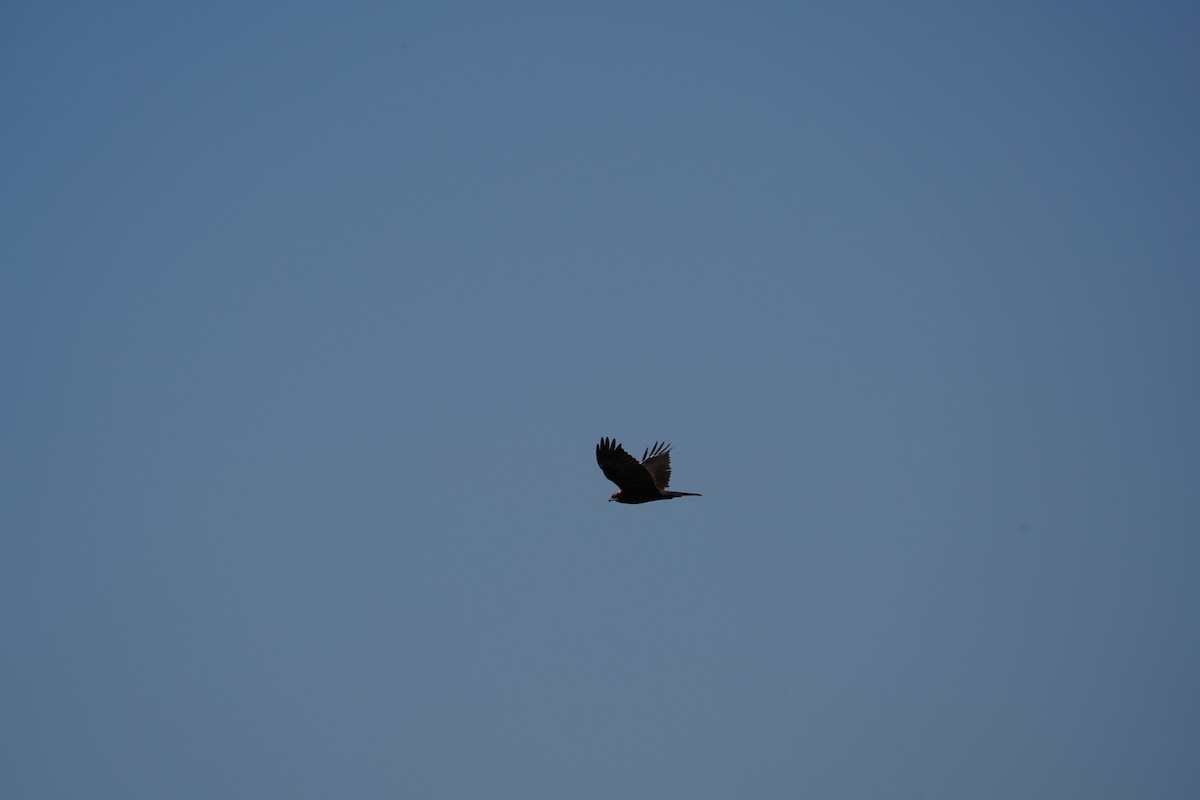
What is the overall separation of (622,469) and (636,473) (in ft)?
1.16

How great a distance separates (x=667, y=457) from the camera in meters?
38.3

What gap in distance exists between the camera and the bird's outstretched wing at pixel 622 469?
35.8 meters

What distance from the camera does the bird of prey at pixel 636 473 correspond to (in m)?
35.9

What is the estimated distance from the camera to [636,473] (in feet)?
119

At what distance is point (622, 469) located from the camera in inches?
1426

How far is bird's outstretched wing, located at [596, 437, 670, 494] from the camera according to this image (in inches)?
1410

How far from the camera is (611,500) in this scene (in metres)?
37.3

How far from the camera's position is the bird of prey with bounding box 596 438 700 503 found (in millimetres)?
35906

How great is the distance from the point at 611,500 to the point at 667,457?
1.97 m
